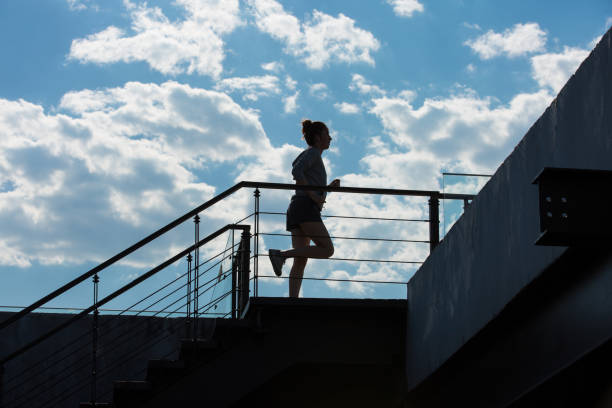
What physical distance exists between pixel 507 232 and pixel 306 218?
2.82 metres

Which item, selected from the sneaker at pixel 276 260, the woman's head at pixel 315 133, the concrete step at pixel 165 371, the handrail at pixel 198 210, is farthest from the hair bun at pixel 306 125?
the concrete step at pixel 165 371

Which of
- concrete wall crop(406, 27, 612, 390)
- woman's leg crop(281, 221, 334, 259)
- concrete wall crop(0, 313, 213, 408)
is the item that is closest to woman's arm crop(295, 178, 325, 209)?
woman's leg crop(281, 221, 334, 259)

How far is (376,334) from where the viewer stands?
6.91 meters

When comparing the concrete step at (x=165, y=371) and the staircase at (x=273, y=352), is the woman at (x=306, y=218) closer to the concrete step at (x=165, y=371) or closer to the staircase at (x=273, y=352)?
the staircase at (x=273, y=352)

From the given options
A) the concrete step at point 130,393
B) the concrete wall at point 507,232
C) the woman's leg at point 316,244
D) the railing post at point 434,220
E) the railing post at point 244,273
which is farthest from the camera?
the railing post at point 244,273

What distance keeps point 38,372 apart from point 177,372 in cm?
256

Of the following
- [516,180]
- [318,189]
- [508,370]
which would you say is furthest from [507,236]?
[318,189]

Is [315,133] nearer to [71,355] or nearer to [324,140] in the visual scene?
[324,140]

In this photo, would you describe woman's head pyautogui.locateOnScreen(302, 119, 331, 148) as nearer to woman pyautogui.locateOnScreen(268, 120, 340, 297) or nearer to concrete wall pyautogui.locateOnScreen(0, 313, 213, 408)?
woman pyautogui.locateOnScreen(268, 120, 340, 297)

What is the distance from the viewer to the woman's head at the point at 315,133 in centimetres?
711

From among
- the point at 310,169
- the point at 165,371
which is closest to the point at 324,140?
the point at 310,169

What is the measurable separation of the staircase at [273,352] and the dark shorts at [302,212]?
0.67 metres

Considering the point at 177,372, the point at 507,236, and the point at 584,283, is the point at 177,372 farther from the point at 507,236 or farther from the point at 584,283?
the point at 584,283

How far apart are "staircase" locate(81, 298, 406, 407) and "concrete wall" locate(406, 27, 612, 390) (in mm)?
575
